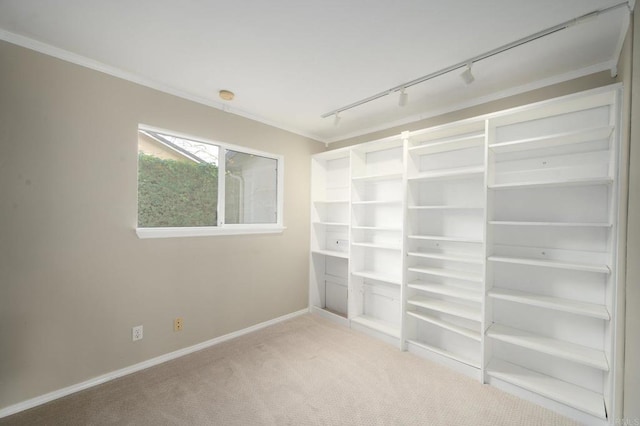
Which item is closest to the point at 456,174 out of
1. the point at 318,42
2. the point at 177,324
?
the point at 318,42

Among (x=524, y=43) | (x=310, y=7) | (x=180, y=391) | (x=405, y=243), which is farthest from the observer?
(x=405, y=243)

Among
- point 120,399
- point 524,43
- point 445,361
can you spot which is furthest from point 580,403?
point 120,399

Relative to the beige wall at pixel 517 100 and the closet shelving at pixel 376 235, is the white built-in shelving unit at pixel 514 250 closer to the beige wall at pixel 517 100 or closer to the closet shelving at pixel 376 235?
the closet shelving at pixel 376 235

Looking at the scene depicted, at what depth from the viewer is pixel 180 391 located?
2035mm

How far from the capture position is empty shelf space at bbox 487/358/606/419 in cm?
180

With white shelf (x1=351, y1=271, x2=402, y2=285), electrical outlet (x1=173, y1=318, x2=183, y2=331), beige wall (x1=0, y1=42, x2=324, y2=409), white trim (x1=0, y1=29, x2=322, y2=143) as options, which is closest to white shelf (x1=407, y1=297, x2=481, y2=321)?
white shelf (x1=351, y1=271, x2=402, y2=285)

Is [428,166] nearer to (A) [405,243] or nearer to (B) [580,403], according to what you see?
(A) [405,243]

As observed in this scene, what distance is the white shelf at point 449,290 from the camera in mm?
2351

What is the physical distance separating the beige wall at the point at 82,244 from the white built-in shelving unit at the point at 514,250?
73.5 inches

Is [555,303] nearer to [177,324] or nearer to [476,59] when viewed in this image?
[476,59]

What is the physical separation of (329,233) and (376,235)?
0.78 meters

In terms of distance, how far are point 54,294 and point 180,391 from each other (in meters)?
1.16

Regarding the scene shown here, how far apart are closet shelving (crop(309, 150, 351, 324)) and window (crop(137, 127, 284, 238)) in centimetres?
63

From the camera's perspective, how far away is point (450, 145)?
2.55 metres
